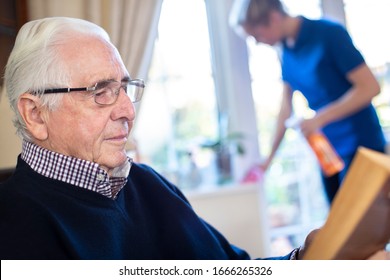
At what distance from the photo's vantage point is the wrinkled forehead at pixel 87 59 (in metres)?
0.70

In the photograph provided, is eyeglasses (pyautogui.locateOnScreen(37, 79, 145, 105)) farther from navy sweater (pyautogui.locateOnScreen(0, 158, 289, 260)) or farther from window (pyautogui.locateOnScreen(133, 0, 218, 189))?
window (pyautogui.locateOnScreen(133, 0, 218, 189))

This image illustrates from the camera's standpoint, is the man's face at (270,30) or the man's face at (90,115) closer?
the man's face at (90,115)

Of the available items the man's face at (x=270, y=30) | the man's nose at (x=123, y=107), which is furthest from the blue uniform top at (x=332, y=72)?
the man's nose at (x=123, y=107)

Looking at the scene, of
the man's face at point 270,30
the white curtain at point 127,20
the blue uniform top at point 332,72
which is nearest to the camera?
the white curtain at point 127,20

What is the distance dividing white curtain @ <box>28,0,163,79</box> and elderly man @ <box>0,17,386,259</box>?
0.36 metres

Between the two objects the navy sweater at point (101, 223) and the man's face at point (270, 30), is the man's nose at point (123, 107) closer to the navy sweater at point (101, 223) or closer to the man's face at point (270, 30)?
the navy sweater at point (101, 223)

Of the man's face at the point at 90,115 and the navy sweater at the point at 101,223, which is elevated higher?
the man's face at the point at 90,115

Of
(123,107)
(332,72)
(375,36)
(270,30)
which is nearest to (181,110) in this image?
(270,30)

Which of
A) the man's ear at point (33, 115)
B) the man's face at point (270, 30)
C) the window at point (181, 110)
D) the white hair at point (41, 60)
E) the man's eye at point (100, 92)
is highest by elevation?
the white hair at point (41, 60)

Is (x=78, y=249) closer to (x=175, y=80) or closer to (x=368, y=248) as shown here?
(x=368, y=248)

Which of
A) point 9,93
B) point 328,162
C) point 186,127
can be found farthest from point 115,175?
point 186,127

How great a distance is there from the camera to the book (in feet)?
1.55

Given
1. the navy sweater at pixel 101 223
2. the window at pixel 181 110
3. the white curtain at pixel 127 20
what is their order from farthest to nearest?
1. the window at pixel 181 110
2. the white curtain at pixel 127 20
3. the navy sweater at pixel 101 223

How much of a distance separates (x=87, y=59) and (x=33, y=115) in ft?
0.42
